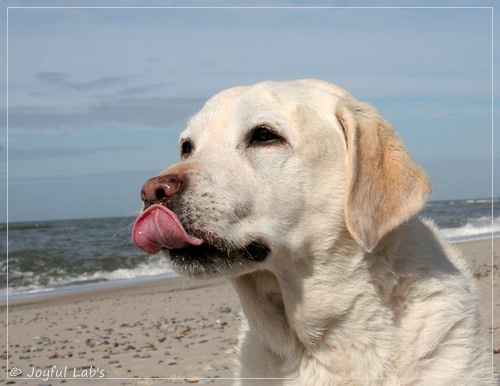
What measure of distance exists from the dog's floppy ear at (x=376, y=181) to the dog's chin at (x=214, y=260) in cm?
45

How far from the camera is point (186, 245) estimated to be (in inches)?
131

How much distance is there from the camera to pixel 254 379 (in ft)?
12.0

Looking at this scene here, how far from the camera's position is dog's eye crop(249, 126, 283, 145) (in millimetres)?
3525

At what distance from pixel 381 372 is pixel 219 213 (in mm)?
1039

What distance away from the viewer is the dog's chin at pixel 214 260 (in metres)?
3.33

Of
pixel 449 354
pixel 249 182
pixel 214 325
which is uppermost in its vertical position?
pixel 249 182

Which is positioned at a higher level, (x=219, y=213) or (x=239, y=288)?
(x=219, y=213)

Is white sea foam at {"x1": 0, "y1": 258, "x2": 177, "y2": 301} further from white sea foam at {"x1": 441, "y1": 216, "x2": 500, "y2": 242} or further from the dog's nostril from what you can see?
the dog's nostril

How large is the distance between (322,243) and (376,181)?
0.38m

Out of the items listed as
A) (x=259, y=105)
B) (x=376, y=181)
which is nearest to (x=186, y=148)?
(x=259, y=105)

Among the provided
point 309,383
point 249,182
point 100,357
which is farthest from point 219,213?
point 100,357

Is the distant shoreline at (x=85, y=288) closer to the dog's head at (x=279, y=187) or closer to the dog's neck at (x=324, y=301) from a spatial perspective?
the dog's neck at (x=324, y=301)

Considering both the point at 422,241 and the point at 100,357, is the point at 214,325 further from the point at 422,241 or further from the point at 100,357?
the point at 422,241

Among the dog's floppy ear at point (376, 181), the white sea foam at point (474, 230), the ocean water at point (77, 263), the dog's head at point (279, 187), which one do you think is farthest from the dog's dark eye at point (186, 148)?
the white sea foam at point (474, 230)
